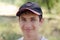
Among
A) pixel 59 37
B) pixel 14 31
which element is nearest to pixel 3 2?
pixel 14 31

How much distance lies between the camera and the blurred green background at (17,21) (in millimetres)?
1349

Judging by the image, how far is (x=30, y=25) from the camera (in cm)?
106

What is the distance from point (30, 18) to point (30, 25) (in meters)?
0.04

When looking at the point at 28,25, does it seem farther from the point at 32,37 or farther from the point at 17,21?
the point at 17,21

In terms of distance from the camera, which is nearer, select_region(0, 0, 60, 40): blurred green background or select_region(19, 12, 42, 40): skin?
select_region(19, 12, 42, 40): skin

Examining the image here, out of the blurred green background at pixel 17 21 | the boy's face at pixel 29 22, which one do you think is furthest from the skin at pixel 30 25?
the blurred green background at pixel 17 21

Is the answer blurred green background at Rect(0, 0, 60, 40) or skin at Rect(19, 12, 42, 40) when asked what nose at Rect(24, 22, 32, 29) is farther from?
blurred green background at Rect(0, 0, 60, 40)

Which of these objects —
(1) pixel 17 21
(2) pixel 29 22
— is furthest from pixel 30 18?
(1) pixel 17 21

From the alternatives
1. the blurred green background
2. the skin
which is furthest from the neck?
the blurred green background

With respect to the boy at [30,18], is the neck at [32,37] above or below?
below

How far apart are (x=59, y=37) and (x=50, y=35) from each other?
0.22ft

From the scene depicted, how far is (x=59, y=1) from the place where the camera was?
1.36 m

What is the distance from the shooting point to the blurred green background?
135 centimetres

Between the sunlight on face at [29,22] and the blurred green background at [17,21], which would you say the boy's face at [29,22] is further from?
the blurred green background at [17,21]
